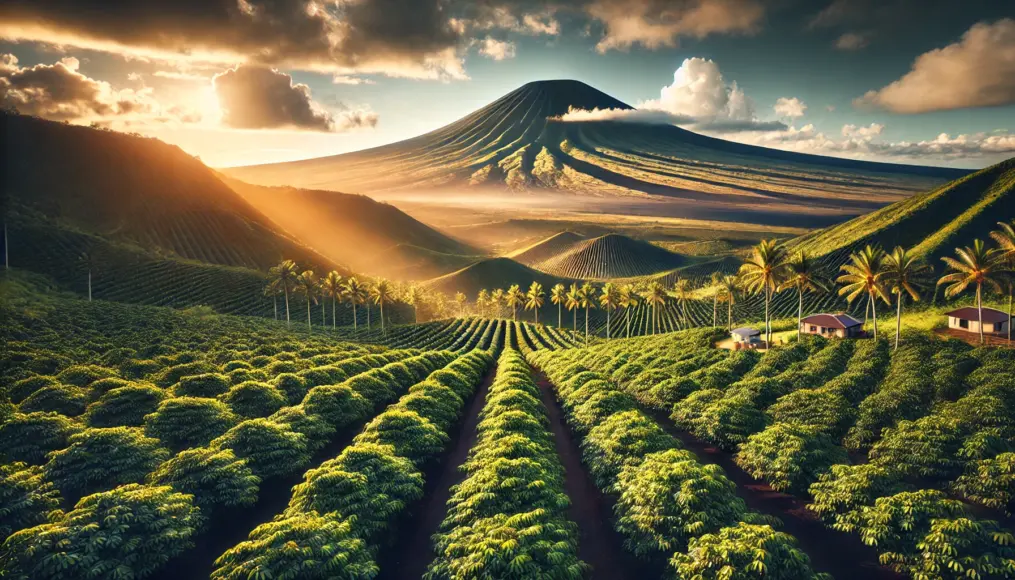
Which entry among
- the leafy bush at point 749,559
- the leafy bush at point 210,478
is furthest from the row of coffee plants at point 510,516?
the leafy bush at point 210,478

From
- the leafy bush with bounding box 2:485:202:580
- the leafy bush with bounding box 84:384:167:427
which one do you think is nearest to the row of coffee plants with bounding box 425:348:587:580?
the leafy bush with bounding box 2:485:202:580

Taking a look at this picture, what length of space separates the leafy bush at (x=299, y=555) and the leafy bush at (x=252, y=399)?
22389 millimetres

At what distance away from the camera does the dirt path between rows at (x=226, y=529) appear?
77.5ft

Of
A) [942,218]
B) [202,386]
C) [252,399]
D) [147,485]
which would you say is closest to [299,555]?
[147,485]

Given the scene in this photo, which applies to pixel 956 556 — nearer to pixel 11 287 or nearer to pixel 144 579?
pixel 144 579

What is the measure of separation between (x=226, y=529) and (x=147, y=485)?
16.6 ft

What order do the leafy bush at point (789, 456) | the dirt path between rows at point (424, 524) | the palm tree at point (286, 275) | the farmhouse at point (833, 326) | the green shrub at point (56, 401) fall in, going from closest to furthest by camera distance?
the dirt path between rows at point (424, 524)
the leafy bush at point (789, 456)
the green shrub at point (56, 401)
the farmhouse at point (833, 326)
the palm tree at point (286, 275)

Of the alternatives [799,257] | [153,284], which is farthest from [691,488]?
[153,284]

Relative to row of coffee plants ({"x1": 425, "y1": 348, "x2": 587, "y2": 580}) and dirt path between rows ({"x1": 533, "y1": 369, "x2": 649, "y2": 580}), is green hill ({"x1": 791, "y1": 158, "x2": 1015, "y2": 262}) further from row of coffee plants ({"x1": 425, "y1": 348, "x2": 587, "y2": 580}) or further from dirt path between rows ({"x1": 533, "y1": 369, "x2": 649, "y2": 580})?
row of coffee plants ({"x1": 425, "y1": 348, "x2": 587, "y2": 580})

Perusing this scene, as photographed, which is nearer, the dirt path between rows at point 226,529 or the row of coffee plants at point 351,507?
the row of coffee plants at point 351,507

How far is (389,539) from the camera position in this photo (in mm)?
25875

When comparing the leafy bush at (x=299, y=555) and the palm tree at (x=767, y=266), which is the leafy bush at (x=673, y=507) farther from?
the palm tree at (x=767, y=266)

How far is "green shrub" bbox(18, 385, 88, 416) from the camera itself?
1387 inches

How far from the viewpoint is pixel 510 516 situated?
22688mm
